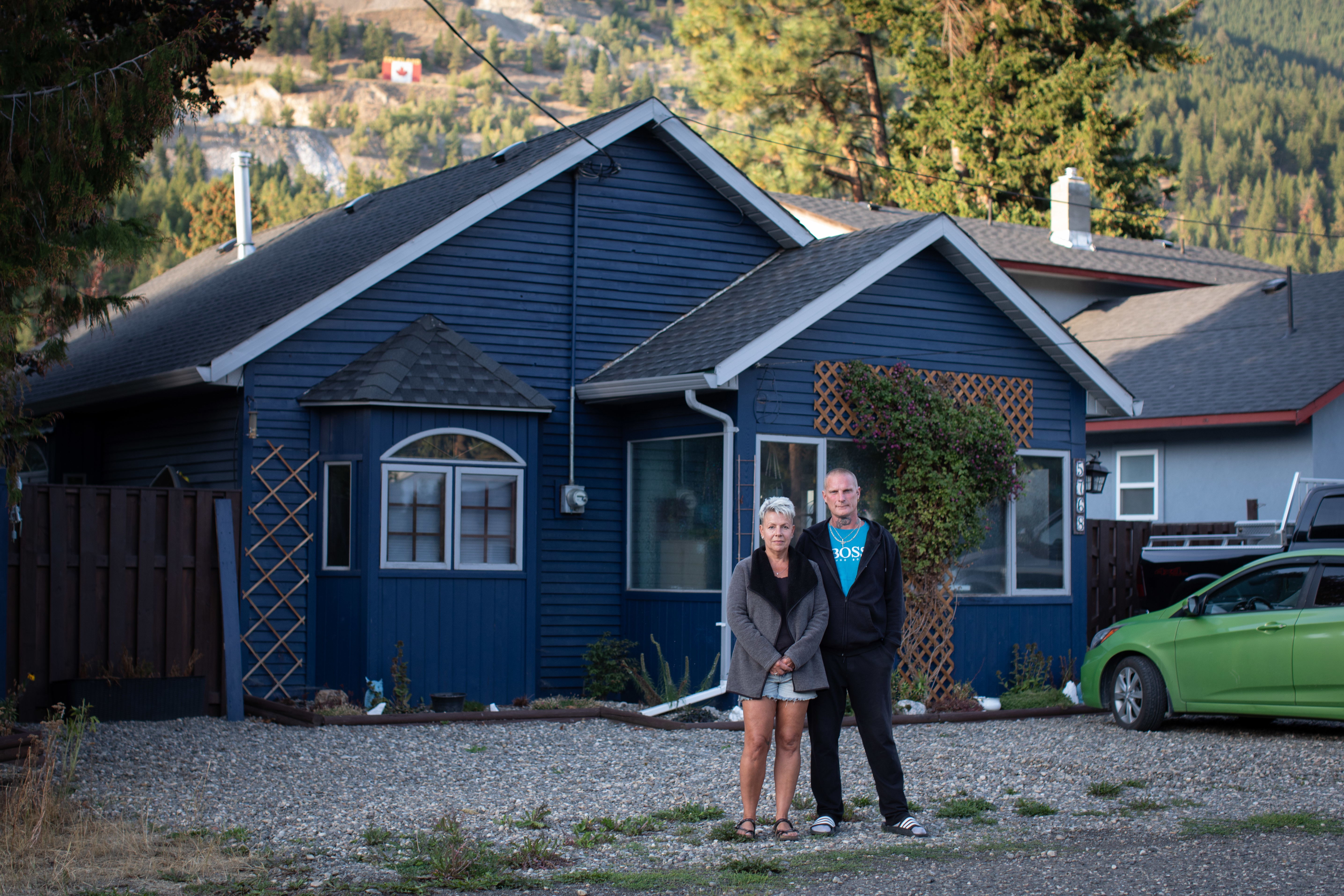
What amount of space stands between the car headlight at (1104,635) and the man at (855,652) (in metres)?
5.23

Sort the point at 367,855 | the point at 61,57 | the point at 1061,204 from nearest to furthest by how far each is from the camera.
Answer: the point at 367,855 < the point at 61,57 < the point at 1061,204

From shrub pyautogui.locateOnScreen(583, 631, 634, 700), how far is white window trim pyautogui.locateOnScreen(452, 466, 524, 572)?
129 centimetres

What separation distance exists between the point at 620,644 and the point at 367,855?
7242 millimetres

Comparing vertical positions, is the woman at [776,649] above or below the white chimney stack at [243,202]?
below

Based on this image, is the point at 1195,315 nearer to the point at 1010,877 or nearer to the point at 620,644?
the point at 620,644

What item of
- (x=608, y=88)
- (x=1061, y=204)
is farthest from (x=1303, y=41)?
(x=1061, y=204)

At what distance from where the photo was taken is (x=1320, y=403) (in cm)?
1836

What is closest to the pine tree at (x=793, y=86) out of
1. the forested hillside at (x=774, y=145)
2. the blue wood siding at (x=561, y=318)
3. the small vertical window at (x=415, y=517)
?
the forested hillside at (x=774, y=145)

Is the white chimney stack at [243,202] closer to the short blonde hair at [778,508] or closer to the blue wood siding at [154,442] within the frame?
the blue wood siding at [154,442]

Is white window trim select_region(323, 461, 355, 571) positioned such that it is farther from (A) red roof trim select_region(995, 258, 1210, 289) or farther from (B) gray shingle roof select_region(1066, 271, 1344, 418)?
(A) red roof trim select_region(995, 258, 1210, 289)

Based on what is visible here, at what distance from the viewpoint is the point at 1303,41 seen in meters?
181

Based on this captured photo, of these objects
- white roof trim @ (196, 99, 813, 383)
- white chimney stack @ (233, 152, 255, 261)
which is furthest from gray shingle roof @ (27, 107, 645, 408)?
white chimney stack @ (233, 152, 255, 261)

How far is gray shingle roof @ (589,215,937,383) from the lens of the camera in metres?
13.0

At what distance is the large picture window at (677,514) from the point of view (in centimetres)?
1305
